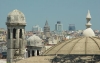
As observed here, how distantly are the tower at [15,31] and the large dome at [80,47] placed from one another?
10.9 meters

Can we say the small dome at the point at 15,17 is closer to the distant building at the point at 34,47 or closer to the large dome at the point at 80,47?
the distant building at the point at 34,47

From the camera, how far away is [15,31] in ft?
105

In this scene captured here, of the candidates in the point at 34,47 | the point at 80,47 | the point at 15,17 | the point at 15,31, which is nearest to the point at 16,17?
the point at 15,17

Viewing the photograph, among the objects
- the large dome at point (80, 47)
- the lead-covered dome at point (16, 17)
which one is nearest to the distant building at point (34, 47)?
the lead-covered dome at point (16, 17)

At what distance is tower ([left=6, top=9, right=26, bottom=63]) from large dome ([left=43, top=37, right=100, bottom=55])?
1094cm

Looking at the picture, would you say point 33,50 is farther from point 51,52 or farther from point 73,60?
point 73,60

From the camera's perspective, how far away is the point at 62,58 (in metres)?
17.5

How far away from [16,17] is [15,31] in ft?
3.78

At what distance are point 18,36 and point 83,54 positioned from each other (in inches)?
548

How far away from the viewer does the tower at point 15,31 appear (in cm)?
3167

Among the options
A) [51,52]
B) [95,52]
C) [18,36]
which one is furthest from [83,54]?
[18,36]

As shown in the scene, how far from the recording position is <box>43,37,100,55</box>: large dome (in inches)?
744

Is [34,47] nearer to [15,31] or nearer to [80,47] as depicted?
[15,31]

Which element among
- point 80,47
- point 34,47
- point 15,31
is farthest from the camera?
point 15,31
